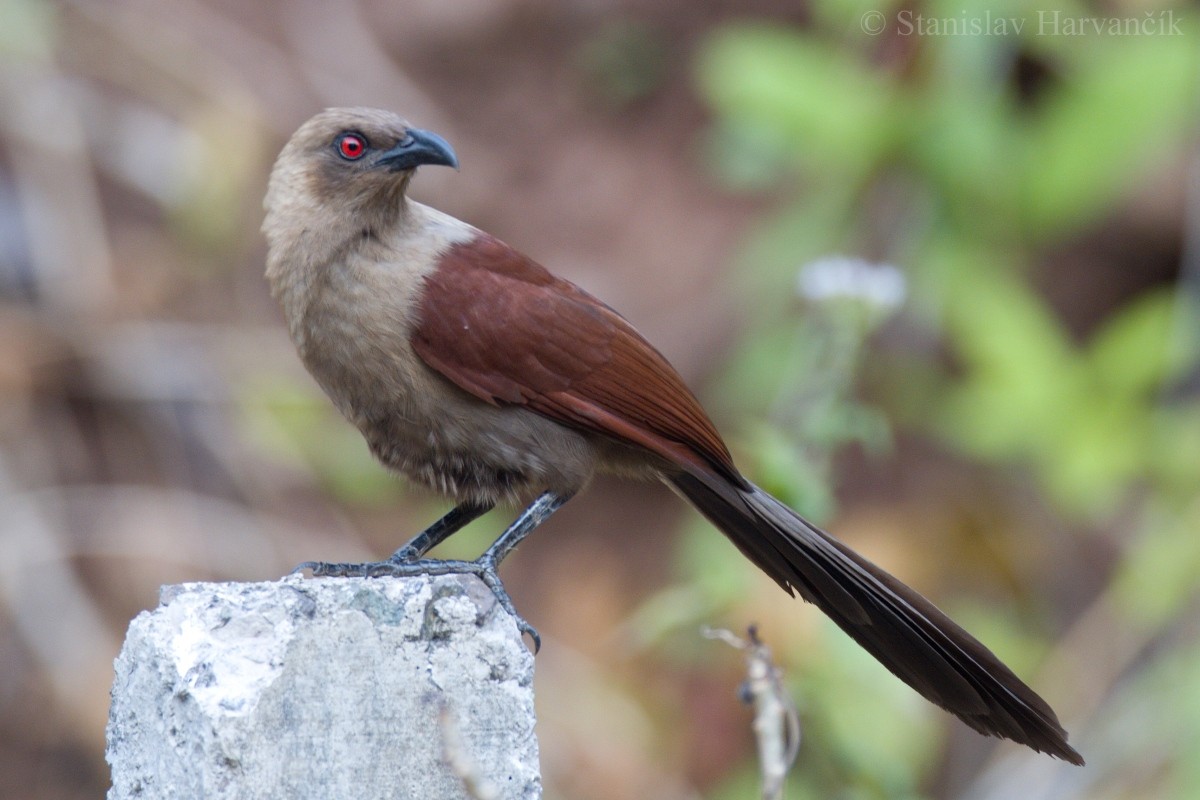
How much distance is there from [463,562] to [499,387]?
40 centimetres

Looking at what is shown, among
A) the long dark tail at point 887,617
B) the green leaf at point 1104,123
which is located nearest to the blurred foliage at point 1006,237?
the green leaf at point 1104,123

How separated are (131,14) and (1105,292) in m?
5.07

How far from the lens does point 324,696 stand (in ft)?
6.33

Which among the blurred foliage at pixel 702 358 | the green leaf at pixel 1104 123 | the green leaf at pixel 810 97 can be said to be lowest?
the blurred foliage at pixel 702 358

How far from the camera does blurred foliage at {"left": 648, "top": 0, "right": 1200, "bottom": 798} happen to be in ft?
17.7

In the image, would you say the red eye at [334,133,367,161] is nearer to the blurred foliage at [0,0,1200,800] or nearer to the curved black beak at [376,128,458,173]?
the curved black beak at [376,128,458,173]

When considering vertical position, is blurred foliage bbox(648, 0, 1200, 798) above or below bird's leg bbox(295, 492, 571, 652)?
above

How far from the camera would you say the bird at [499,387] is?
A: 2785mm

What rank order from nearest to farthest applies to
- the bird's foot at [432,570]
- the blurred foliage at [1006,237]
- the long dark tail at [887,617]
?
Result: the bird's foot at [432,570]
the long dark tail at [887,617]
the blurred foliage at [1006,237]

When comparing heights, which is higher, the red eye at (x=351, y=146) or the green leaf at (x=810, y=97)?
the green leaf at (x=810, y=97)

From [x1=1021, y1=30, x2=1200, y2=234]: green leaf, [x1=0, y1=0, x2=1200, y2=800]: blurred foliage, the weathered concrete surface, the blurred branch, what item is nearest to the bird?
the blurred branch

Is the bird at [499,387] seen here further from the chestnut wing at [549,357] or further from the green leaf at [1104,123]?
the green leaf at [1104,123]

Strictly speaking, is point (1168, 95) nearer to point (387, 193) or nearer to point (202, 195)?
point (387, 193)

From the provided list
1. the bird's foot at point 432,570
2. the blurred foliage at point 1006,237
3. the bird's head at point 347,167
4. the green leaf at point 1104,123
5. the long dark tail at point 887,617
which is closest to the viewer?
the bird's foot at point 432,570
